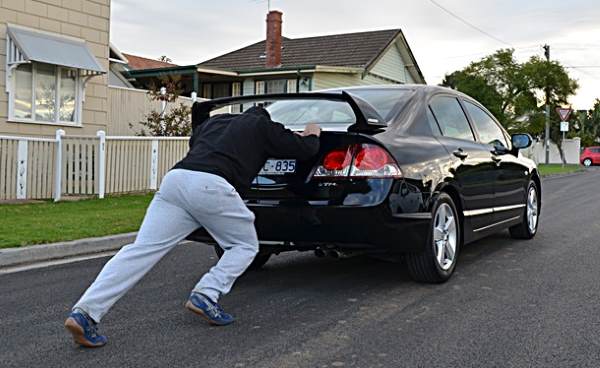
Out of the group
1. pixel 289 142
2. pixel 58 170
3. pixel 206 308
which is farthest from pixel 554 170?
pixel 206 308

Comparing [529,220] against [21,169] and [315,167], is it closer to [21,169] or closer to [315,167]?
[315,167]

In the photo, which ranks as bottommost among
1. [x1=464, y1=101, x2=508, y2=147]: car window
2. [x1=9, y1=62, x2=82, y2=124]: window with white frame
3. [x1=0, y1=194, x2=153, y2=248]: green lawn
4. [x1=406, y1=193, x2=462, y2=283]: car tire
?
[x1=0, y1=194, x2=153, y2=248]: green lawn

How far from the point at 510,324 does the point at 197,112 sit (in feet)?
9.65

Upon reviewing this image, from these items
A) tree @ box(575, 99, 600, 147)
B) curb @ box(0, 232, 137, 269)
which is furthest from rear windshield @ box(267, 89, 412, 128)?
tree @ box(575, 99, 600, 147)

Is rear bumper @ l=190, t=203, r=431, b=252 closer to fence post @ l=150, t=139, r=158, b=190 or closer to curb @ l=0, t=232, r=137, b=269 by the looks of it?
curb @ l=0, t=232, r=137, b=269

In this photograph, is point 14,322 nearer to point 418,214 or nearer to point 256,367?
point 256,367

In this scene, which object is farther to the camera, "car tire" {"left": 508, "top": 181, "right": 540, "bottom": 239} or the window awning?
the window awning

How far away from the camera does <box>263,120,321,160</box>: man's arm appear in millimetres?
3887

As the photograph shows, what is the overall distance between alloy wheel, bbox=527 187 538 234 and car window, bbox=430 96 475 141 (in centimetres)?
178

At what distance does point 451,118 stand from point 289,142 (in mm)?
2451

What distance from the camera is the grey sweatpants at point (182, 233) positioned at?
11.9 feet

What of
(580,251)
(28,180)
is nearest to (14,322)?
(580,251)

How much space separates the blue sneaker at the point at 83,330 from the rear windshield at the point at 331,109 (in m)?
2.28

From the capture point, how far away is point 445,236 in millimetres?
5184
